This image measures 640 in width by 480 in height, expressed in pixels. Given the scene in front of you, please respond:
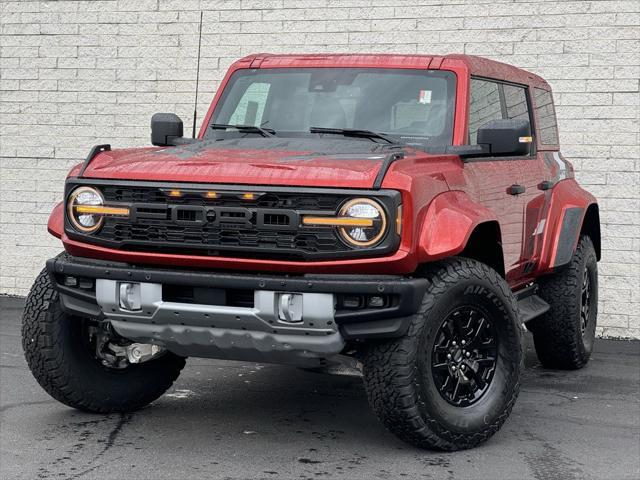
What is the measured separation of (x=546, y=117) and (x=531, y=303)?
1.41 m

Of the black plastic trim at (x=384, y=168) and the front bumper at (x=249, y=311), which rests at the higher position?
the black plastic trim at (x=384, y=168)

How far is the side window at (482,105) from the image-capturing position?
620 centimetres

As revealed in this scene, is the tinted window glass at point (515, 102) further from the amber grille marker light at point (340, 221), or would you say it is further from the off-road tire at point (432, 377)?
the amber grille marker light at point (340, 221)

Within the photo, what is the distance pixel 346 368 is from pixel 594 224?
11.0ft

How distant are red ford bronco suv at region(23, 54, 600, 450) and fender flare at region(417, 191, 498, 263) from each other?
0.01 m

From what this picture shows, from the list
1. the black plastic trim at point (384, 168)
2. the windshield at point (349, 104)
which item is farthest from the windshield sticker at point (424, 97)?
the black plastic trim at point (384, 168)

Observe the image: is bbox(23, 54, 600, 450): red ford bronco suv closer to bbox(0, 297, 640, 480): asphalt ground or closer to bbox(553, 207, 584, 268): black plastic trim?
bbox(0, 297, 640, 480): asphalt ground

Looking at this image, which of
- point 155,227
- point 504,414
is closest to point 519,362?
point 504,414

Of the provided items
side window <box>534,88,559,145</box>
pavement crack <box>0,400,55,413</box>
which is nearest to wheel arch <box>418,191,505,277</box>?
side window <box>534,88,559,145</box>

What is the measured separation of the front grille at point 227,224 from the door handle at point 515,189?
1.62 metres

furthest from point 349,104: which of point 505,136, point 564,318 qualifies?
point 564,318

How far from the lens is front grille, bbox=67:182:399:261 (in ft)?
16.1

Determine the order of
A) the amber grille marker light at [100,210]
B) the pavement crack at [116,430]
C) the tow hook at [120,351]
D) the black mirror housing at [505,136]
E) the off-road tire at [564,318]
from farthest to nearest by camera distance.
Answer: the off-road tire at [564,318] → the tow hook at [120,351] → the black mirror housing at [505,136] → the pavement crack at [116,430] → the amber grille marker light at [100,210]

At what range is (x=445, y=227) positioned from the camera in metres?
5.12
